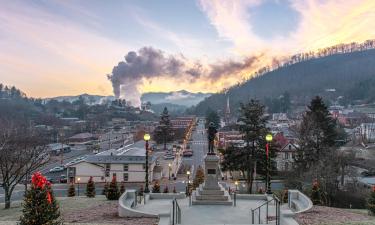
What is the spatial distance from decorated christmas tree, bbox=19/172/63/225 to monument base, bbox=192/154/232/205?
401 inches

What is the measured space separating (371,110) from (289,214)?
590 ft

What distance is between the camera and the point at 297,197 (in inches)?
836

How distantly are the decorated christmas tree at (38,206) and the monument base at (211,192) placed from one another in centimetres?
1018

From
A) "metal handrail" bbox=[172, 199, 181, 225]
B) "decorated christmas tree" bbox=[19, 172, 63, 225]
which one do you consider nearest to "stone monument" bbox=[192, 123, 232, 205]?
"metal handrail" bbox=[172, 199, 181, 225]

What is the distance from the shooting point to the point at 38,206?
11016 mm

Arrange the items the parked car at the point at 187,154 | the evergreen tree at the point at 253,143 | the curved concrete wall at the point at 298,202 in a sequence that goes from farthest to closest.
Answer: the parked car at the point at 187,154 → the evergreen tree at the point at 253,143 → the curved concrete wall at the point at 298,202

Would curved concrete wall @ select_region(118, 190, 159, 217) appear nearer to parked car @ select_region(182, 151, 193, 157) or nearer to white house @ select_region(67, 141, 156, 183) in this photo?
white house @ select_region(67, 141, 156, 183)

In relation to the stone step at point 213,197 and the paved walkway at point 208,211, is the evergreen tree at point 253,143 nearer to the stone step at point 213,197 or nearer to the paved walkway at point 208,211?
the paved walkway at point 208,211

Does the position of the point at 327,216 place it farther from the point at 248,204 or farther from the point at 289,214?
the point at 248,204

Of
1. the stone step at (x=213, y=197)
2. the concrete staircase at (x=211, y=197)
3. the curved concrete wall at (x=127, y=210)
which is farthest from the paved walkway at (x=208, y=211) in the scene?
the stone step at (x=213, y=197)

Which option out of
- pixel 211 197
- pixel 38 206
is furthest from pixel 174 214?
pixel 211 197

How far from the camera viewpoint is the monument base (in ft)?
66.9

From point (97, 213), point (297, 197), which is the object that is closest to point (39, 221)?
point (97, 213)

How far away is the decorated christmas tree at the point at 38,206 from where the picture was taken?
11.0 metres
